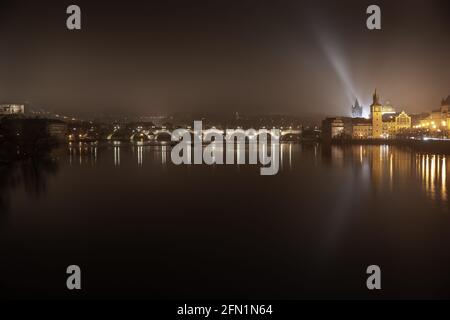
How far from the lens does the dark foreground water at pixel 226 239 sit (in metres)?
5.02

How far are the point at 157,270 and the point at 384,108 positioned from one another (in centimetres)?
6374

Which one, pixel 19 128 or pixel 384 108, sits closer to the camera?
pixel 19 128

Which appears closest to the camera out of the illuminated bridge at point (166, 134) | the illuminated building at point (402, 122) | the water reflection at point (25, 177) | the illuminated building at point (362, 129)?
the water reflection at point (25, 177)

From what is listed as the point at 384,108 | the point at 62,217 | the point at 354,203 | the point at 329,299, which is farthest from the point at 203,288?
the point at 384,108

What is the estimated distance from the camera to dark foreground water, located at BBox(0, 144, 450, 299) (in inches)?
198

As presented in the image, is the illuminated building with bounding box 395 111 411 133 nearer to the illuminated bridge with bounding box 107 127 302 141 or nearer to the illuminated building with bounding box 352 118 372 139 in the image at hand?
the illuminated building with bounding box 352 118 372 139

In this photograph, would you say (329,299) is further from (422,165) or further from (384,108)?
(384,108)

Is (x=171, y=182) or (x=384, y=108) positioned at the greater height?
(x=384, y=108)

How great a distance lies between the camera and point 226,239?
6.81 meters

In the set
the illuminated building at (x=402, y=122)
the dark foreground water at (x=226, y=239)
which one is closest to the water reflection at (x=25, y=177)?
the dark foreground water at (x=226, y=239)

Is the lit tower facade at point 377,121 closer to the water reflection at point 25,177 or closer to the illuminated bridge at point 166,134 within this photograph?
the illuminated bridge at point 166,134

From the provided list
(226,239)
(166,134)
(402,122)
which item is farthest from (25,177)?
(166,134)

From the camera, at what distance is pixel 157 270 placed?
215 inches
